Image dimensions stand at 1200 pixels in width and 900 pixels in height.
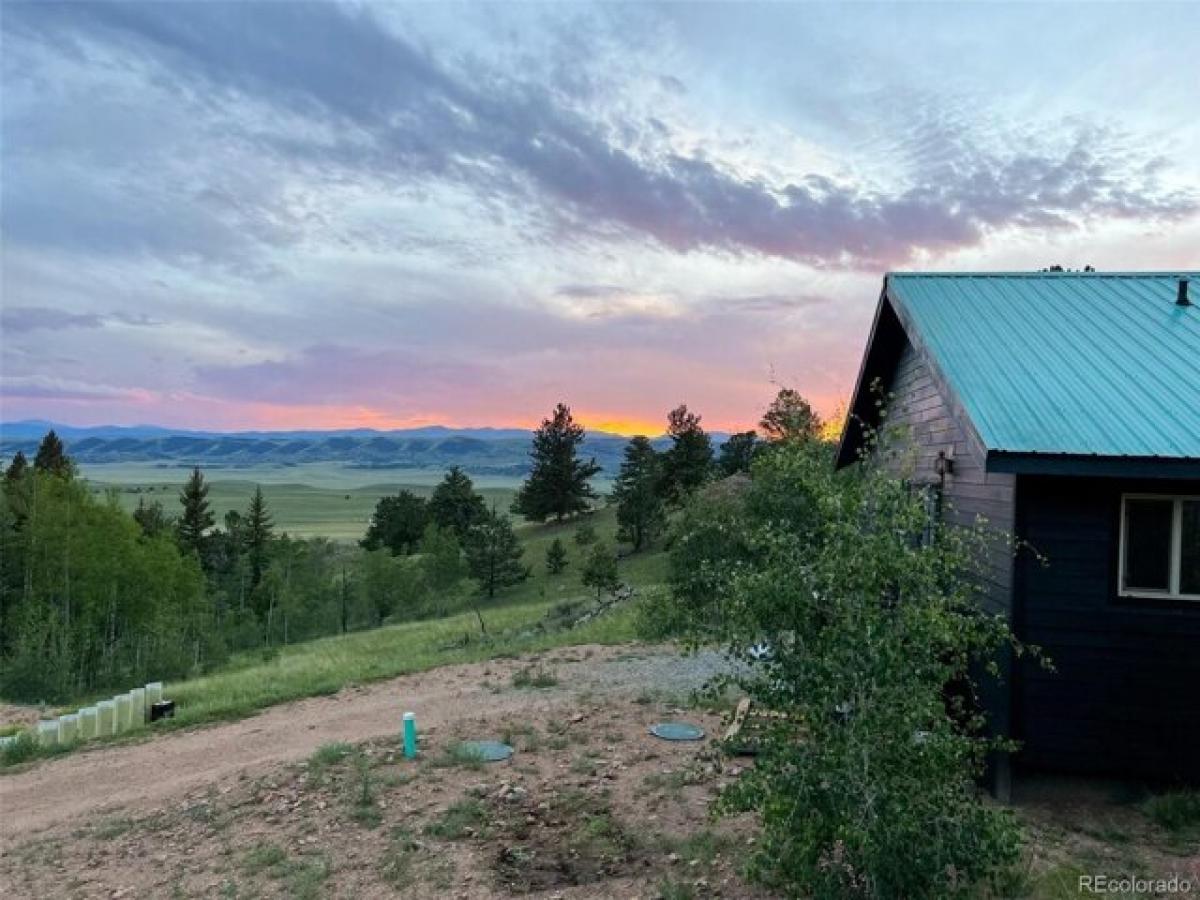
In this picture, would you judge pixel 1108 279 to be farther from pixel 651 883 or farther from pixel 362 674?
pixel 362 674

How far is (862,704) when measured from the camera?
384cm

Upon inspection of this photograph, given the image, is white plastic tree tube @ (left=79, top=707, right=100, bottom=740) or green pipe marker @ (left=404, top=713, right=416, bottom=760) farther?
white plastic tree tube @ (left=79, top=707, right=100, bottom=740)

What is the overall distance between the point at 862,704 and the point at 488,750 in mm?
5643

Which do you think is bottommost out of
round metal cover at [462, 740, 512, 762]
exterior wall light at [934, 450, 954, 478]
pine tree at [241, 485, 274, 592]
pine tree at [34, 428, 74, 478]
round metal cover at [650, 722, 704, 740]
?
pine tree at [241, 485, 274, 592]

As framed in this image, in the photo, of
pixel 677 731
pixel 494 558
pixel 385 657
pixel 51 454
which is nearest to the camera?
pixel 677 731

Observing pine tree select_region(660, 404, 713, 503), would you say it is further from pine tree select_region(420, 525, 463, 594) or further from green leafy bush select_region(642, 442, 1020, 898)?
green leafy bush select_region(642, 442, 1020, 898)

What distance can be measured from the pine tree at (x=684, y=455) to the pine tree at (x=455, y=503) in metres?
15.1

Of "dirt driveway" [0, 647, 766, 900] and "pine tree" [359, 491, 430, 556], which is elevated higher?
"dirt driveway" [0, 647, 766, 900]

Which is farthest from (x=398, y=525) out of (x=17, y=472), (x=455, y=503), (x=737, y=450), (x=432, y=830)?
(x=432, y=830)

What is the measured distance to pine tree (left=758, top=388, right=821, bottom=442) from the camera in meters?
21.3

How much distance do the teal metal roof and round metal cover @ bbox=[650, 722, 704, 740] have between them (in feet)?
15.4

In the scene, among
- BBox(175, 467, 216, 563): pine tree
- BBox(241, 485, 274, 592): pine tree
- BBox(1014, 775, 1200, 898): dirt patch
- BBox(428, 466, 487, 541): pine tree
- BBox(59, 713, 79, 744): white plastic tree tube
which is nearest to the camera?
BBox(1014, 775, 1200, 898): dirt patch

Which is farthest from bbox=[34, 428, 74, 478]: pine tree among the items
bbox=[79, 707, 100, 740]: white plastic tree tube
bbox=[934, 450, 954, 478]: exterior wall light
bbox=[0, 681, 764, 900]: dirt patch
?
bbox=[934, 450, 954, 478]: exterior wall light

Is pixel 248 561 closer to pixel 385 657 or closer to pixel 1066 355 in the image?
pixel 385 657
